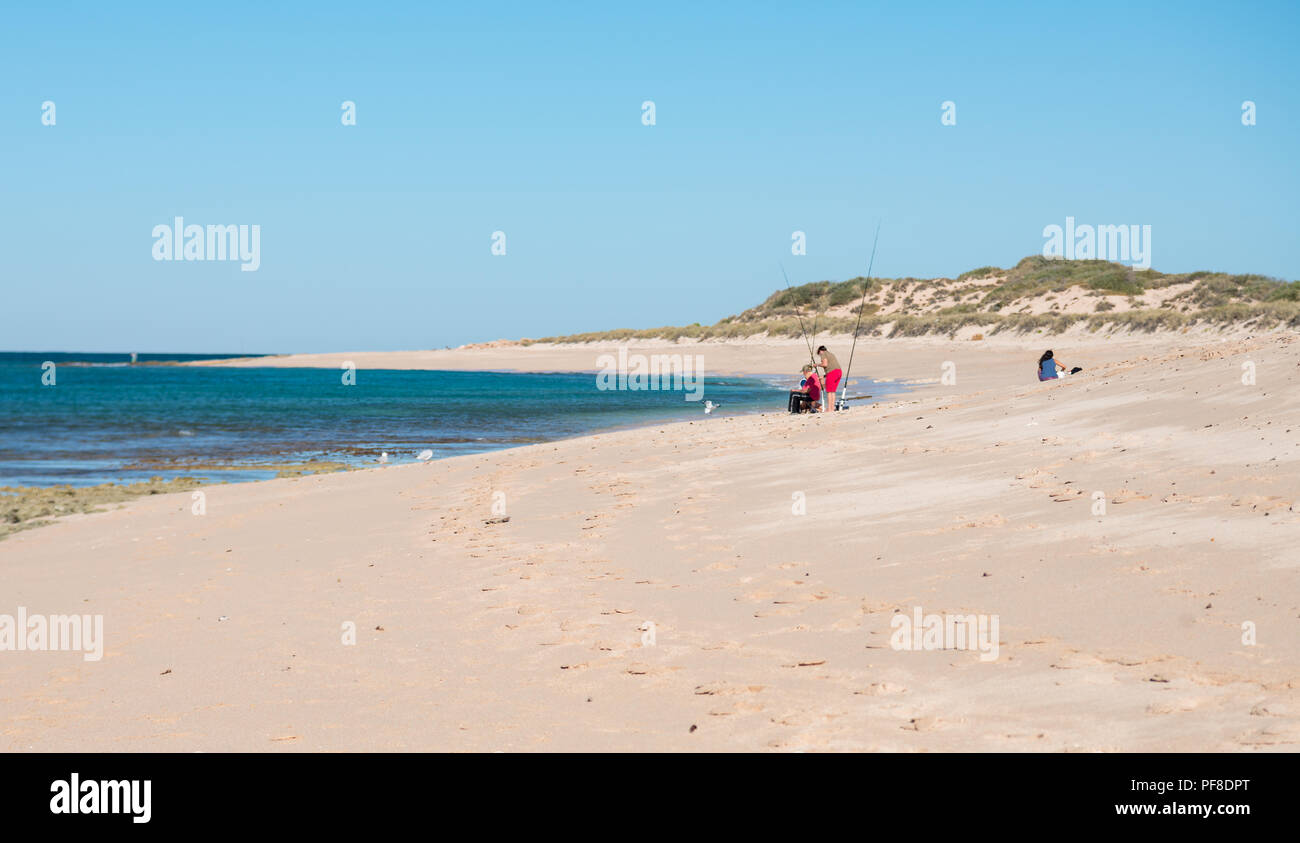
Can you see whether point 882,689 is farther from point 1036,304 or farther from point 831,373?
point 1036,304

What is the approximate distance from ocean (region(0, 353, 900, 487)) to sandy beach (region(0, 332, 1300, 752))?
27.2ft

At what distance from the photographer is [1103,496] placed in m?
8.02

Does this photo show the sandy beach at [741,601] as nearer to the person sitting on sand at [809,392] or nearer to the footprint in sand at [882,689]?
the footprint in sand at [882,689]

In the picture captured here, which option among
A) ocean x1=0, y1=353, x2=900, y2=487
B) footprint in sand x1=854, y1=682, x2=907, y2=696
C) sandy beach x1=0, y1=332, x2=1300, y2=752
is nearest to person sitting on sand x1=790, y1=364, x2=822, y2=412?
ocean x1=0, y1=353, x2=900, y2=487

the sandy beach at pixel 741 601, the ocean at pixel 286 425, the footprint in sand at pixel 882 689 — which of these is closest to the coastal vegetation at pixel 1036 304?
the ocean at pixel 286 425

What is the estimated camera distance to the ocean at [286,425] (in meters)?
20.4

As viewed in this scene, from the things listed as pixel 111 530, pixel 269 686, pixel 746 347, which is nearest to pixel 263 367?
pixel 746 347

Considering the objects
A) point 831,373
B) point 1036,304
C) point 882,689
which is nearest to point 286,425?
point 831,373

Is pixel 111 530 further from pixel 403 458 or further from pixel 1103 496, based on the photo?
pixel 1103 496

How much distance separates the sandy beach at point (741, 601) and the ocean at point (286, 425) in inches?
326

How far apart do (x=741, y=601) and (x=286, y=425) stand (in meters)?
26.4
